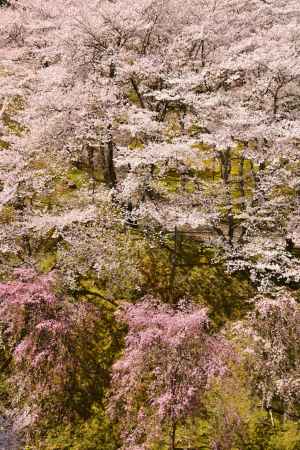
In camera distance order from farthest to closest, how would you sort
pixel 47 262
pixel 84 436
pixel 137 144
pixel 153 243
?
pixel 137 144
pixel 153 243
pixel 47 262
pixel 84 436

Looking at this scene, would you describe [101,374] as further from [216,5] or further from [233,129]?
[216,5]

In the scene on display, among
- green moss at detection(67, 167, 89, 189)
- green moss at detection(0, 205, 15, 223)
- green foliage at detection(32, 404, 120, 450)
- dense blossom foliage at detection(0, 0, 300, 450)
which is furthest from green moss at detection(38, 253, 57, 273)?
green moss at detection(67, 167, 89, 189)

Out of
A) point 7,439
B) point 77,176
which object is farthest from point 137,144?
point 7,439

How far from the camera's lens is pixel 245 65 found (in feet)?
64.5

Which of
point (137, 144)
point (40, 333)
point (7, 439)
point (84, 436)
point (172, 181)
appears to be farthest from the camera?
point (137, 144)

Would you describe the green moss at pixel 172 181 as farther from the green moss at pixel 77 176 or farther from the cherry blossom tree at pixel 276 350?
the cherry blossom tree at pixel 276 350

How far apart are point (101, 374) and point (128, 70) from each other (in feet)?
41.8

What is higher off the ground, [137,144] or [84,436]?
[137,144]

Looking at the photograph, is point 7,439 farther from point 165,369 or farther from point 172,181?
point 172,181

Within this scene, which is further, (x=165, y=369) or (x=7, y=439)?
(x=7, y=439)

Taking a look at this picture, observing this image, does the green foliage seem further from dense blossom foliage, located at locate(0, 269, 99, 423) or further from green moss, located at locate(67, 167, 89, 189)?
green moss, located at locate(67, 167, 89, 189)

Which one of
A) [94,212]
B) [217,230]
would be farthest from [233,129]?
[94,212]

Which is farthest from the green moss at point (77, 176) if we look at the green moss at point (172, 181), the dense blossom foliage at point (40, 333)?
the dense blossom foliage at point (40, 333)

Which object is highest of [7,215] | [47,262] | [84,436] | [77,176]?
[7,215]
